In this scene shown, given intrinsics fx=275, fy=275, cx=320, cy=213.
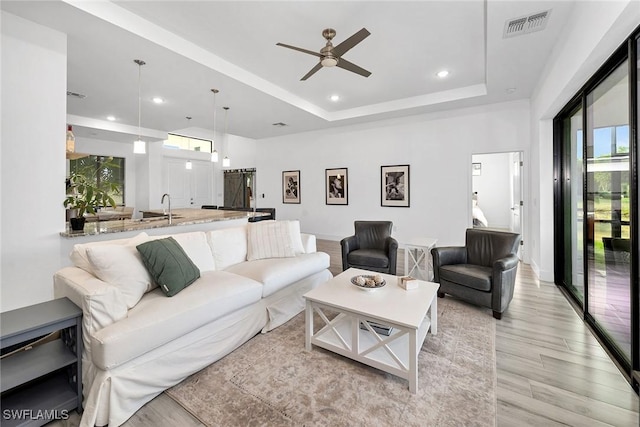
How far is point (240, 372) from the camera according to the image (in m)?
2.00

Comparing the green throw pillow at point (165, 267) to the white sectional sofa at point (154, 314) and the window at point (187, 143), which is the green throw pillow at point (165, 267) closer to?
the white sectional sofa at point (154, 314)

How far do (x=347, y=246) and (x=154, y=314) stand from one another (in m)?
2.65

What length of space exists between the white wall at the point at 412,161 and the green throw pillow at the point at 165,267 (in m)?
4.82

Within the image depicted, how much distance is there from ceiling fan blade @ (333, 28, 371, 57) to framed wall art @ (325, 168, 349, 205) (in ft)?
13.6

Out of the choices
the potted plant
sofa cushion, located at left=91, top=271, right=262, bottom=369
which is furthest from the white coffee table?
the potted plant

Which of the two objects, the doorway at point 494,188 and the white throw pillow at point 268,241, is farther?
the doorway at point 494,188

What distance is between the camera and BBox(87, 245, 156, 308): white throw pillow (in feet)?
6.22

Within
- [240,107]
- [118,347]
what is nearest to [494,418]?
[118,347]

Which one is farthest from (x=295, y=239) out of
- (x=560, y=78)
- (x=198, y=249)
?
(x=560, y=78)

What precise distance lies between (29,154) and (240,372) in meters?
2.67

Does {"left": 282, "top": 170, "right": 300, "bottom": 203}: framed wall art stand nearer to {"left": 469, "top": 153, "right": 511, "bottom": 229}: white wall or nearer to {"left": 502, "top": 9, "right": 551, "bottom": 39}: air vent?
{"left": 502, "top": 9, "right": 551, "bottom": 39}: air vent

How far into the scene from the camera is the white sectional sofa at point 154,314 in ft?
5.13

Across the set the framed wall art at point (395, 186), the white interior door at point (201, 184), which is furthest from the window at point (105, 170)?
the framed wall art at point (395, 186)

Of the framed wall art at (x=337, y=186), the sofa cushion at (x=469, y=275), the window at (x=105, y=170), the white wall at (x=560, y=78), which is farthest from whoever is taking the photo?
the window at (x=105, y=170)
